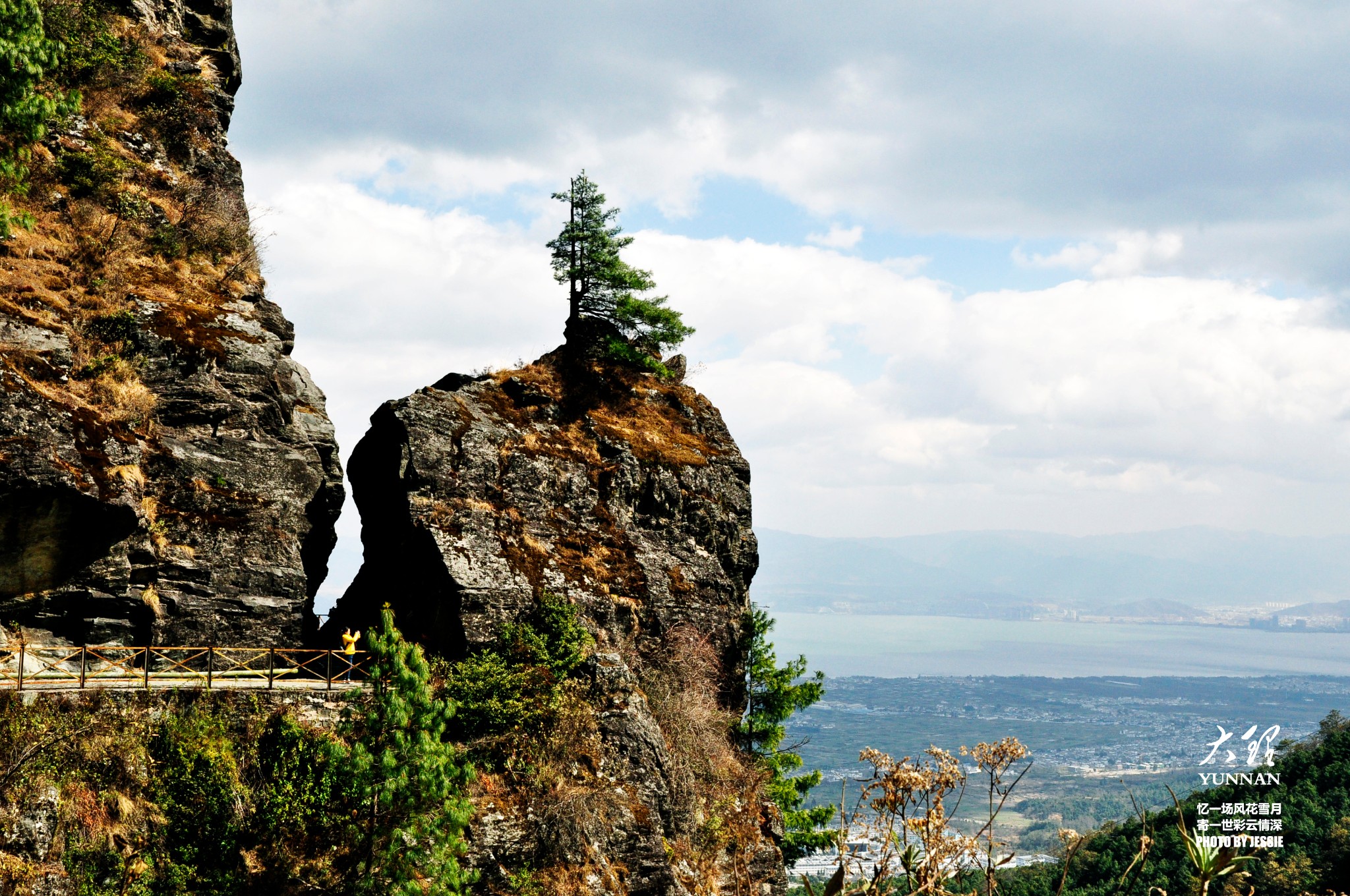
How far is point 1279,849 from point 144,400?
259ft

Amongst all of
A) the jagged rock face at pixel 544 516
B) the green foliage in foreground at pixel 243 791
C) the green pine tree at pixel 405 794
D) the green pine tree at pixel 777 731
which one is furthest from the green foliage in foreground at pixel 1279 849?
the green foliage in foreground at pixel 243 791

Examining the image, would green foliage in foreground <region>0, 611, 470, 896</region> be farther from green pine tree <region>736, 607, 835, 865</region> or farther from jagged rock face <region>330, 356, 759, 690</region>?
green pine tree <region>736, 607, 835, 865</region>

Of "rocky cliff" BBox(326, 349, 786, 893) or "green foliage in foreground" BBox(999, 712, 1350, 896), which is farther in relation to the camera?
"green foliage in foreground" BBox(999, 712, 1350, 896)

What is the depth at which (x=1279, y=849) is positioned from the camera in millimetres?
69250

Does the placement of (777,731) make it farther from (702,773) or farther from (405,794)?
(405,794)

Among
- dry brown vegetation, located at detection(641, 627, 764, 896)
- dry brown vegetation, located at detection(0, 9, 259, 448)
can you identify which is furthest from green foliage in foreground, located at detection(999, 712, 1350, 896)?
dry brown vegetation, located at detection(0, 9, 259, 448)

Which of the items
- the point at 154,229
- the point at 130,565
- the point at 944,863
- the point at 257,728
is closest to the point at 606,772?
the point at 257,728

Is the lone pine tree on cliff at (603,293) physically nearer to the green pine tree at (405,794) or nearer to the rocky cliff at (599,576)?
the rocky cliff at (599,576)

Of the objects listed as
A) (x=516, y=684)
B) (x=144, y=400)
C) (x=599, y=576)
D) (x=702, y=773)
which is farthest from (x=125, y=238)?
(x=702, y=773)

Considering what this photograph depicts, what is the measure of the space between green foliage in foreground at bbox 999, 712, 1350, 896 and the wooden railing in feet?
178

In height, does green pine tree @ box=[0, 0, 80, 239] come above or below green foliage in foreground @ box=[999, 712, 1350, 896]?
above

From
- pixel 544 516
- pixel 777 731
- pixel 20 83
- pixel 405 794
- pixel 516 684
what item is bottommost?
pixel 777 731

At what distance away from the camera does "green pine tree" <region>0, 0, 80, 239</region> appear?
23797 millimetres

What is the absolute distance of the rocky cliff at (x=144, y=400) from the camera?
24375mm
